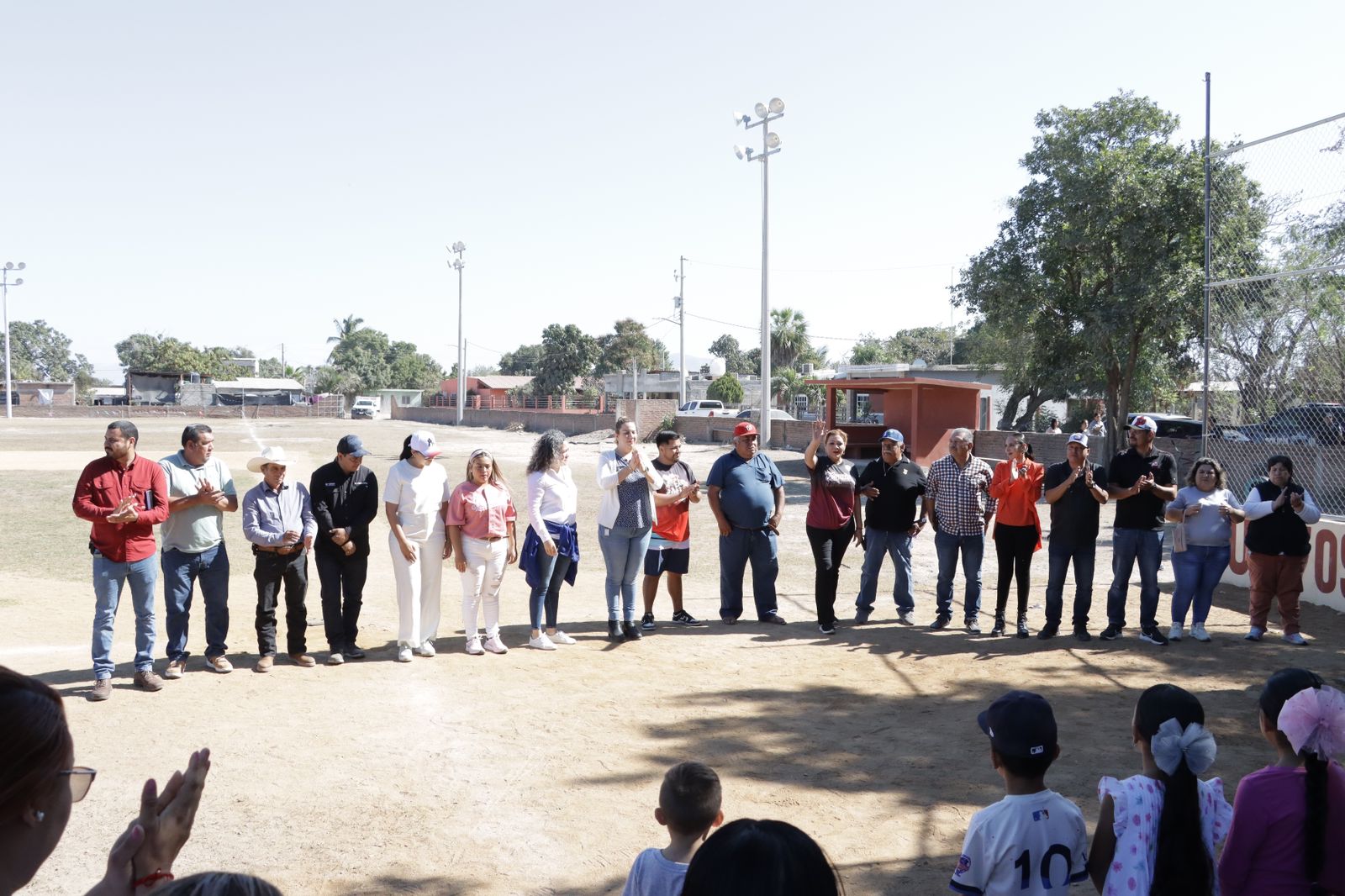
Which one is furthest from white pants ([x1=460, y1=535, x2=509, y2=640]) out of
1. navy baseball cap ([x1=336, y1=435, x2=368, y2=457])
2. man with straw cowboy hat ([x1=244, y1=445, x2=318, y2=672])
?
man with straw cowboy hat ([x1=244, y1=445, x2=318, y2=672])

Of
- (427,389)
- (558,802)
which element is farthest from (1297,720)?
(427,389)

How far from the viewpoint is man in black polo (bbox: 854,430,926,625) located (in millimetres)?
9141

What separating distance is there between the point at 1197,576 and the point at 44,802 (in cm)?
→ 897

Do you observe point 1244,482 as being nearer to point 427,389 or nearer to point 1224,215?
point 1224,215

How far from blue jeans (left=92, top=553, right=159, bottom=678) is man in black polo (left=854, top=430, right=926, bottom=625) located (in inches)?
230

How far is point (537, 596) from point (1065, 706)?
13.5ft

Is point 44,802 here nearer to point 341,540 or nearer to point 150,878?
point 150,878

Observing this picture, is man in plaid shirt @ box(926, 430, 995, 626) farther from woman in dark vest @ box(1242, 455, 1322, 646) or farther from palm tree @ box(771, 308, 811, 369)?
palm tree @ box(771, 308, 811, 369)

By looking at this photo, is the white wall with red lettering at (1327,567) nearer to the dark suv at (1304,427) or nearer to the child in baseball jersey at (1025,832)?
the dark suv at (1304,427)

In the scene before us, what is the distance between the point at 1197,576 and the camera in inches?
338

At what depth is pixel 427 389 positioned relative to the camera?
106250 mm

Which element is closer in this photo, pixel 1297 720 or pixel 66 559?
pixel 1297 720

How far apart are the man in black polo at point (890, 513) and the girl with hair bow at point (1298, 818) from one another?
6234mm

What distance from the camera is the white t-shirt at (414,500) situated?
25.5 ft
